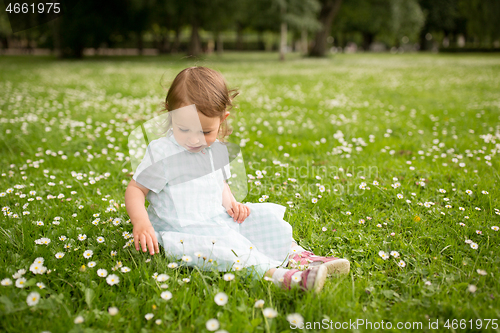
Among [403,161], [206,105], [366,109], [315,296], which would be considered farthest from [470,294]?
[366,109]

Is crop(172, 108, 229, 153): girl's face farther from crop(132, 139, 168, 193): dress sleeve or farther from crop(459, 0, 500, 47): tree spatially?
crop(459, 0, 500, 47): tree

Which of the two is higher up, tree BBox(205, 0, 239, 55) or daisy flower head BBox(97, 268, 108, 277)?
tree BBox(205, 0, 239, 55)

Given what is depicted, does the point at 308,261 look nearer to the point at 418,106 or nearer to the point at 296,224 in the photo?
the point at 296,224

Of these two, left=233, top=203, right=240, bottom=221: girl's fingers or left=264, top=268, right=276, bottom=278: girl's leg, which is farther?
left=233, top=203, right=240, bottom=221: girl's fingers

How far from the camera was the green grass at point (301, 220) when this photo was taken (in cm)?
181

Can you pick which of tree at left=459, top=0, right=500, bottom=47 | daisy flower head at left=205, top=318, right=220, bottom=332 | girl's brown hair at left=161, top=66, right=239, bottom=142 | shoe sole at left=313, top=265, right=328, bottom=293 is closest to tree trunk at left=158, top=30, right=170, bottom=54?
tree at left=459, top=0, right=500, bottom=47

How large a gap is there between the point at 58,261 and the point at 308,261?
165 centimetres

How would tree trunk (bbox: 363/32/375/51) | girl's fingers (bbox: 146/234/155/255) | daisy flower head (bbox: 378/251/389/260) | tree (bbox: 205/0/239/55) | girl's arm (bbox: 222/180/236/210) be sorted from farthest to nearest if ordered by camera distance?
1. tree trunk (bbox: 363/32/375/51)
2. tree (bbox: 205/0/239/55)
3. girl's arm (bbox: 222/180/236/210)
4. daisy flower head (bbox: 378/251/389/260)
5. girl's fingers (bbox: 146/234/155/255)

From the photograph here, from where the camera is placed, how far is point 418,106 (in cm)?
781

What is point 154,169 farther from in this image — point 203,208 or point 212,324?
point 212,324

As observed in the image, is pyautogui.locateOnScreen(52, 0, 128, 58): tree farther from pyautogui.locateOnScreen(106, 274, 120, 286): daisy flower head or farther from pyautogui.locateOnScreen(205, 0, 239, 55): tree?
pyautogui.locateOnScreen(106, 274, 120, 286): daisy flower head

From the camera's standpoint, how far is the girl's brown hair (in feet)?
6.89

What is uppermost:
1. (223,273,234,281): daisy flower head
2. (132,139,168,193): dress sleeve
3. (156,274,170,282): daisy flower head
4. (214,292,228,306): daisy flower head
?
(132,139,168,193): dress sleeve

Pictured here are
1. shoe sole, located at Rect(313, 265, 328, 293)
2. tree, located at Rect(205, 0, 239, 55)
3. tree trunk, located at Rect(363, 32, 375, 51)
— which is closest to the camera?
Answer: shoe sole, located at Rect(313, 265, 328, 293)
